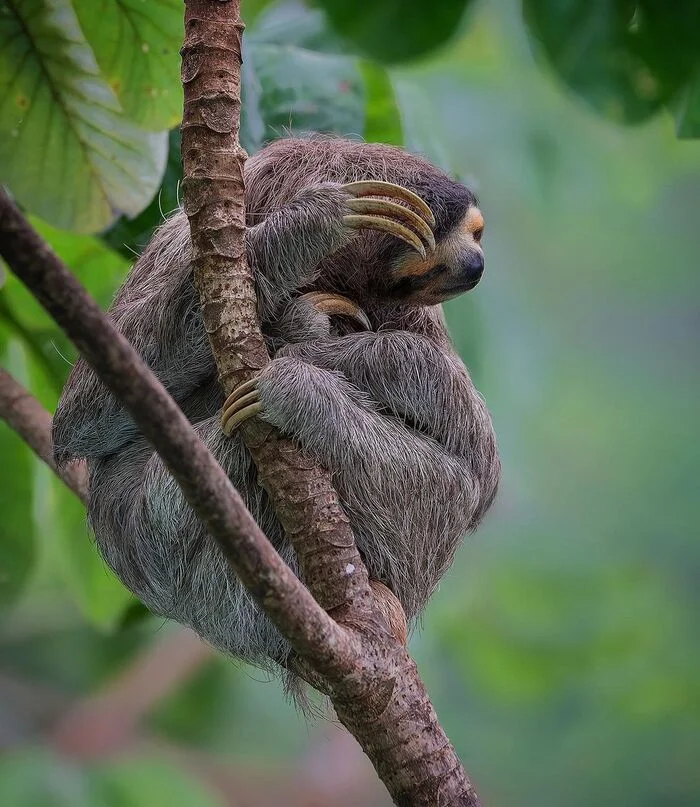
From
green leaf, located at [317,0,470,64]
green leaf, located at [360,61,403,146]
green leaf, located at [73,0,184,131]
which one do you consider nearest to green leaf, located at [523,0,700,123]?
green leaf, located at [317,0,470,64]

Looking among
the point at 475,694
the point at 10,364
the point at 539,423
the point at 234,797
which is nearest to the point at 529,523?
the point at 539,423

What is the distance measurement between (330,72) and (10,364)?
1535 millimetres

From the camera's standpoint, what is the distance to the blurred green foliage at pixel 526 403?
A: 2521 mm

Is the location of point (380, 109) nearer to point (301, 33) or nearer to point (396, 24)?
point (301, 33)

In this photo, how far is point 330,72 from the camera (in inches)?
118

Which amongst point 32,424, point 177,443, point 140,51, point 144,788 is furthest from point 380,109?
point 144,788

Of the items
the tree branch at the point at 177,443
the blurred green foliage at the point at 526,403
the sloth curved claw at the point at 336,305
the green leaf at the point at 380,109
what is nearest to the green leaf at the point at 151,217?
the blurred green foliage at the point at 526,403

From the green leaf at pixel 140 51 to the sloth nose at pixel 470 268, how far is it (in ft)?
2.50

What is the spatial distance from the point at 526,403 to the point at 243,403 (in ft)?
20.1

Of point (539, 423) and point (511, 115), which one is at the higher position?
point (539, 423)

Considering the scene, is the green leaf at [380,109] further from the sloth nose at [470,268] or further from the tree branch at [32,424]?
the tree branch at [32,424]

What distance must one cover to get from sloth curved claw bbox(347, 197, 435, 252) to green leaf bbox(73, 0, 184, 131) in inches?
22.9

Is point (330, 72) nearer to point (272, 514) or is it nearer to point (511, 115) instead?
point (272, 514)

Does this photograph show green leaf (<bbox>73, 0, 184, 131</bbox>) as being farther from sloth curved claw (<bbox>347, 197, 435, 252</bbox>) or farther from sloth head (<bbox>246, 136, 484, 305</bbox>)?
sloth curved claw (<bbox>347, 197, 435, 252</bbox>)
